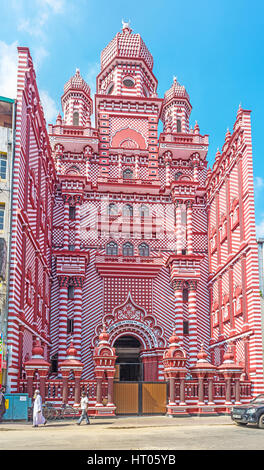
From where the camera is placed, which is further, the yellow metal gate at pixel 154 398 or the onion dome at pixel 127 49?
the onion dome at pixel 127 49

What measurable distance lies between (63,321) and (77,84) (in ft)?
80.0

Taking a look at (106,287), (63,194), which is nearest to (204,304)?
(106,287)

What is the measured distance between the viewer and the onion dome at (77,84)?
5269cm

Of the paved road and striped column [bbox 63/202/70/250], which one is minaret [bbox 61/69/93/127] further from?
the paved road

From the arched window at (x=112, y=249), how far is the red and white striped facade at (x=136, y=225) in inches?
4.8

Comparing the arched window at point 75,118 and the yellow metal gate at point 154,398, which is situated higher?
the arched window at point 75,118

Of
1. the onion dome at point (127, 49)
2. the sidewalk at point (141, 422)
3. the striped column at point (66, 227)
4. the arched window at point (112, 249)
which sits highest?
the onion dome at point (127, 49)

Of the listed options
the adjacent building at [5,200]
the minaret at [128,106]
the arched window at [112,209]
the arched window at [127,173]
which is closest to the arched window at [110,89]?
the minaret at [128,106]


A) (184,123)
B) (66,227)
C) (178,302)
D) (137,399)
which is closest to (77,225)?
(66,227)

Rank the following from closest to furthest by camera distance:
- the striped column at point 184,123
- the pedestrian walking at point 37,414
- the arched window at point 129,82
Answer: the pedestrian walking at point 37,414 < the arched window at point 129,82 < the striped column at point 184,123

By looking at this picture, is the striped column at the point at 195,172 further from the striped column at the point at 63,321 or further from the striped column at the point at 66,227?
the striped column at the point at 63,321

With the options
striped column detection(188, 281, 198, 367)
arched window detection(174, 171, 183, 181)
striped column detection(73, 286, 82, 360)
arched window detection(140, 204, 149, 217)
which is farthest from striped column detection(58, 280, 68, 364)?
arched window detection(174, 171, 183, 181)

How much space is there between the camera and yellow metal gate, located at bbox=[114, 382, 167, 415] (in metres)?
30.4

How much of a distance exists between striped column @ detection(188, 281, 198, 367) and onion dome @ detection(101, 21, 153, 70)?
24155 millimetres
